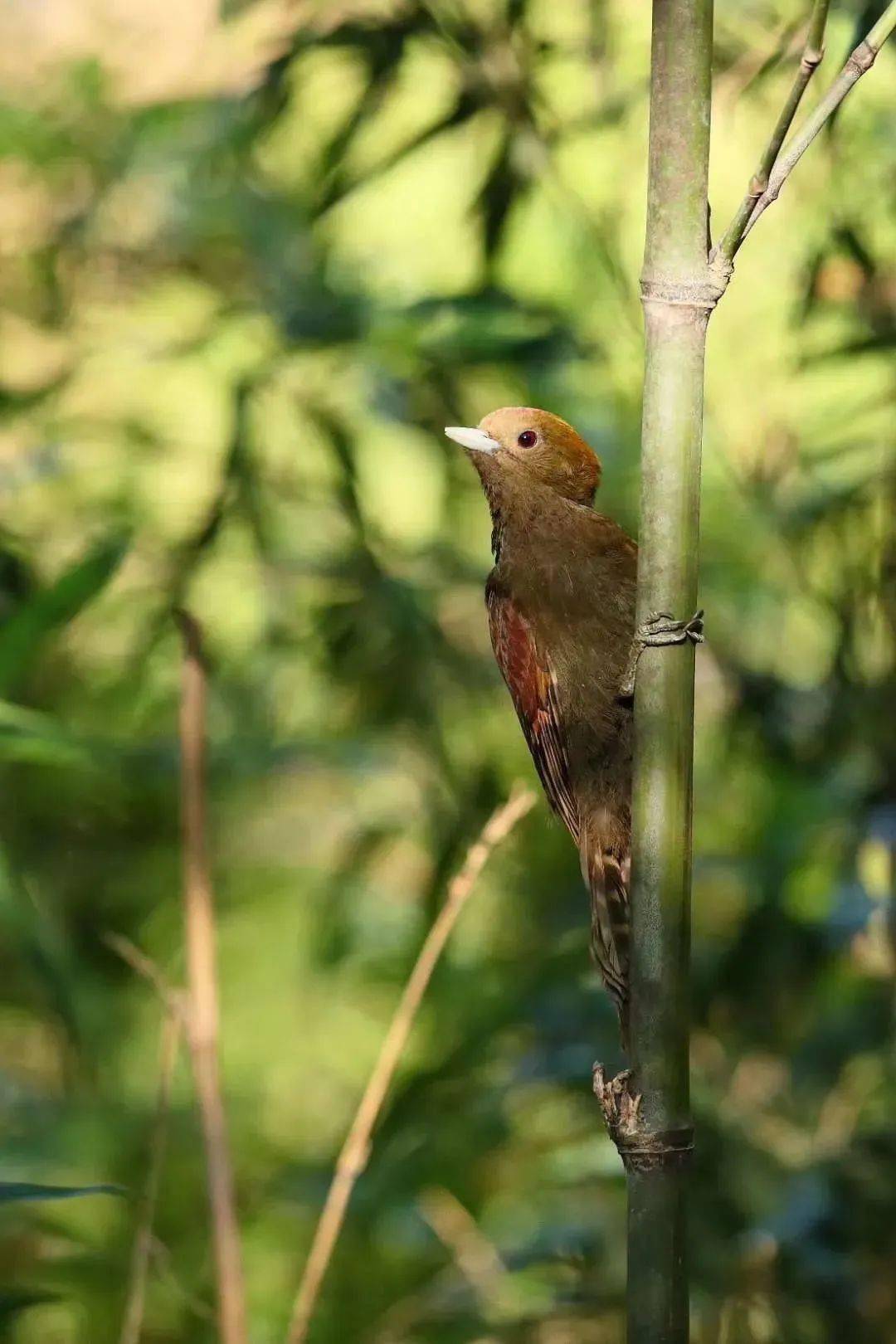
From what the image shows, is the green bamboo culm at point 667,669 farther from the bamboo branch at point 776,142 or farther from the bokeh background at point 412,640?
the bokeh background at point 412,640

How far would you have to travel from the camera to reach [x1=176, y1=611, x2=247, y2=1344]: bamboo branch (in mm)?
1210

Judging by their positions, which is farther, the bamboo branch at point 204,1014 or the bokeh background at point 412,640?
the bokeh background at point 412,640

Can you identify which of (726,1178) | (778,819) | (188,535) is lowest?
(726,1178)

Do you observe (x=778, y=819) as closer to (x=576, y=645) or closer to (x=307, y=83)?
(x=576, y=645)

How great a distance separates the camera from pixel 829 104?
36.8 inches

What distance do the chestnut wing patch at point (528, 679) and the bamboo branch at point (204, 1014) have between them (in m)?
0.48

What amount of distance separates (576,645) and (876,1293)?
119 centimetres

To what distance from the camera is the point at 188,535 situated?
2904 mm

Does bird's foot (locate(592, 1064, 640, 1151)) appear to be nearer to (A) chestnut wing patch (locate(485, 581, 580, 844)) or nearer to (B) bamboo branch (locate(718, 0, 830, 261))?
(B) bamboo branch (locate(718, 0, 830, 261))

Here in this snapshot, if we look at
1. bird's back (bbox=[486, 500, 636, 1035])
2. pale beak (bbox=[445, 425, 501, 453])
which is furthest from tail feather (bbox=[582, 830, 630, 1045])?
pale beak (bbox=[445, 425, 501, 453])

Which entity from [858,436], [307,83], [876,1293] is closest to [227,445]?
[307,83]

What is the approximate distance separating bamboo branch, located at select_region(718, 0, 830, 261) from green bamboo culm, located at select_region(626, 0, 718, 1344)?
17mm

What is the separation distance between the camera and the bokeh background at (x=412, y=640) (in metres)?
2.38

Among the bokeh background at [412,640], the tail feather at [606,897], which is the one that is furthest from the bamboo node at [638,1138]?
the bokeh background at [412,640]
